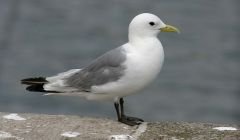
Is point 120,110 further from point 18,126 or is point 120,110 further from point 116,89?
point 18,126

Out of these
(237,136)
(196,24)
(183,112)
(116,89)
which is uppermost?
(196,24)

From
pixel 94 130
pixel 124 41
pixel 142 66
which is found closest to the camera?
pixel 94 130

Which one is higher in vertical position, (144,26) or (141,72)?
(144,26)

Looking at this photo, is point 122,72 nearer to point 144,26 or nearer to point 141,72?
point 141,72

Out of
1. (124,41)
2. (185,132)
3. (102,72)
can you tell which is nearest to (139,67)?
(102,72)

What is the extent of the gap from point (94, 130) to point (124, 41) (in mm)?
7829

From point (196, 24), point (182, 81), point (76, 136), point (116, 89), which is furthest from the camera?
point (196, 24)

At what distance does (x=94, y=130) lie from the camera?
503 cm

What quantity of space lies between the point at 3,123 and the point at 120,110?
91 centimetres

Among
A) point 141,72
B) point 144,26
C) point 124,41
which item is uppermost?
point 124,41

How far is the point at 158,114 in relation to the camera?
10.9m

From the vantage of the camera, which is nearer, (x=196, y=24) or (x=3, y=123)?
(x=3, y=123)

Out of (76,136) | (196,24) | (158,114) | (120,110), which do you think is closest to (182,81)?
(158,114)

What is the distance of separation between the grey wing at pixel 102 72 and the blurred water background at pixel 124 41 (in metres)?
4.07
